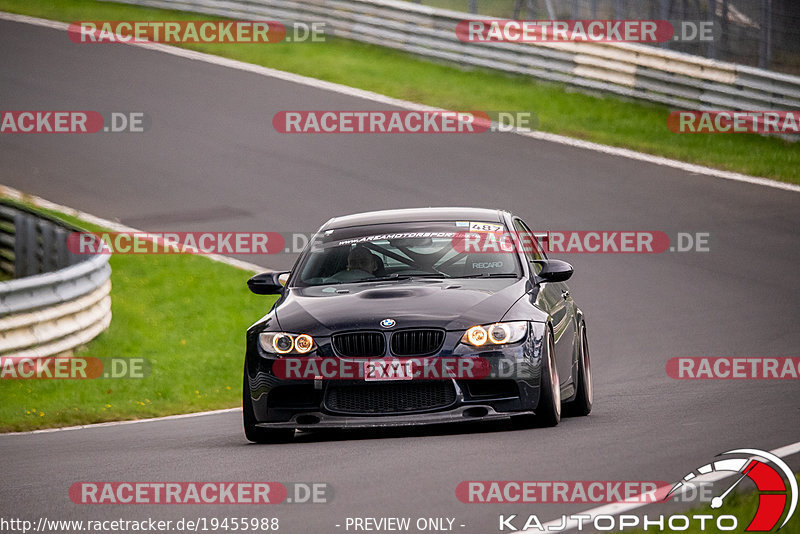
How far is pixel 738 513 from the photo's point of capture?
640cm

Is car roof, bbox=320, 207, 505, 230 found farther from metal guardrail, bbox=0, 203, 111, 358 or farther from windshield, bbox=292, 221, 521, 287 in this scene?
metal guardrail, bbox=0, 203, 111, 358

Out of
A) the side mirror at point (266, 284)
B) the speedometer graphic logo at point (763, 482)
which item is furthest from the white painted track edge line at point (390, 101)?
the speedometer graphic logo at point (763, 482)

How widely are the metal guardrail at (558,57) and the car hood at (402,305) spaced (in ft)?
47.0

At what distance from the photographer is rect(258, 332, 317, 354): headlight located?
351 inches

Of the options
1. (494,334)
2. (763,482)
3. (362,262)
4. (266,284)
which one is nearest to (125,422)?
(266,284)

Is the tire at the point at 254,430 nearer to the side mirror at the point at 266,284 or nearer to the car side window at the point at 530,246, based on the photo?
the side mirror at the point at 266,284

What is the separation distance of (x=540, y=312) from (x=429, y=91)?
1756 centimetres

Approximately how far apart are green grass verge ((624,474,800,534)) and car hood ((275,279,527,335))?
8.46 feet

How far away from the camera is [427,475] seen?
7.59 metres

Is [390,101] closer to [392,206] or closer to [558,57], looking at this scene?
[558,57]

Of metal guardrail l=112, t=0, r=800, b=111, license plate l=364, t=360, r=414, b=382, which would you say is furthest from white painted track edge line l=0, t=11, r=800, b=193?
license plate l=364, t=360, r=414, b=382

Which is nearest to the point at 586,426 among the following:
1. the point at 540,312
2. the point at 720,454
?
the point at 540,312

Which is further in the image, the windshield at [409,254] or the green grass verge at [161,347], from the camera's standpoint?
the green grass verge at [161,347]

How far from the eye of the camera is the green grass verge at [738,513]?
20.2 feet
